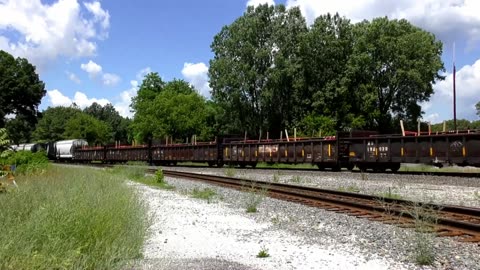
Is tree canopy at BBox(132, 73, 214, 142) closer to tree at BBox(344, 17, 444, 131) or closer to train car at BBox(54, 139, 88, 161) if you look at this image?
train car at BBox(54, 139, 88, 161)

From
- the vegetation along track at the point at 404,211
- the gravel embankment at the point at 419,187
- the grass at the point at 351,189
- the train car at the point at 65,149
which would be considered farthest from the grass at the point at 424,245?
the train car at the point at 65,149

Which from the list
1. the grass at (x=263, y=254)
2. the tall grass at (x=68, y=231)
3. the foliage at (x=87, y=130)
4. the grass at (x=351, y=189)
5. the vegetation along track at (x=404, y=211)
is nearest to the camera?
the tall grass at (x=68, y=231)

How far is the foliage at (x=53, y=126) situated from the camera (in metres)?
128

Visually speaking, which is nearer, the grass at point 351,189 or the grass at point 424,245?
the grass at point 424,245

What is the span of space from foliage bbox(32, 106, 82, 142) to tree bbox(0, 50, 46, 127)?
127 feet

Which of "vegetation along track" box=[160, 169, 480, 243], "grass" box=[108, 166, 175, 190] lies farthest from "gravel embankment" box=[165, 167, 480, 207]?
"grass" box=[108, 166, 175, 190]

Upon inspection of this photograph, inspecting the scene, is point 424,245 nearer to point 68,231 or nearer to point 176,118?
point 68,231

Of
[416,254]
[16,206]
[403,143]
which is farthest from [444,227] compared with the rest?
[403,143]

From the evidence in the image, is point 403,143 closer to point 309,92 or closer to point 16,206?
point 16,206

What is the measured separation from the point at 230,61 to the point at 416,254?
58.5 metres

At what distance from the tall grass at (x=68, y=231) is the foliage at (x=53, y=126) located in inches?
4823

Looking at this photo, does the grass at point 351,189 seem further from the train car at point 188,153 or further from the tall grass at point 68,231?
the train car at point 188,153

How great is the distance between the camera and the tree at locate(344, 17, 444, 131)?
5919 cm

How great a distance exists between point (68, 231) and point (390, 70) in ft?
198
